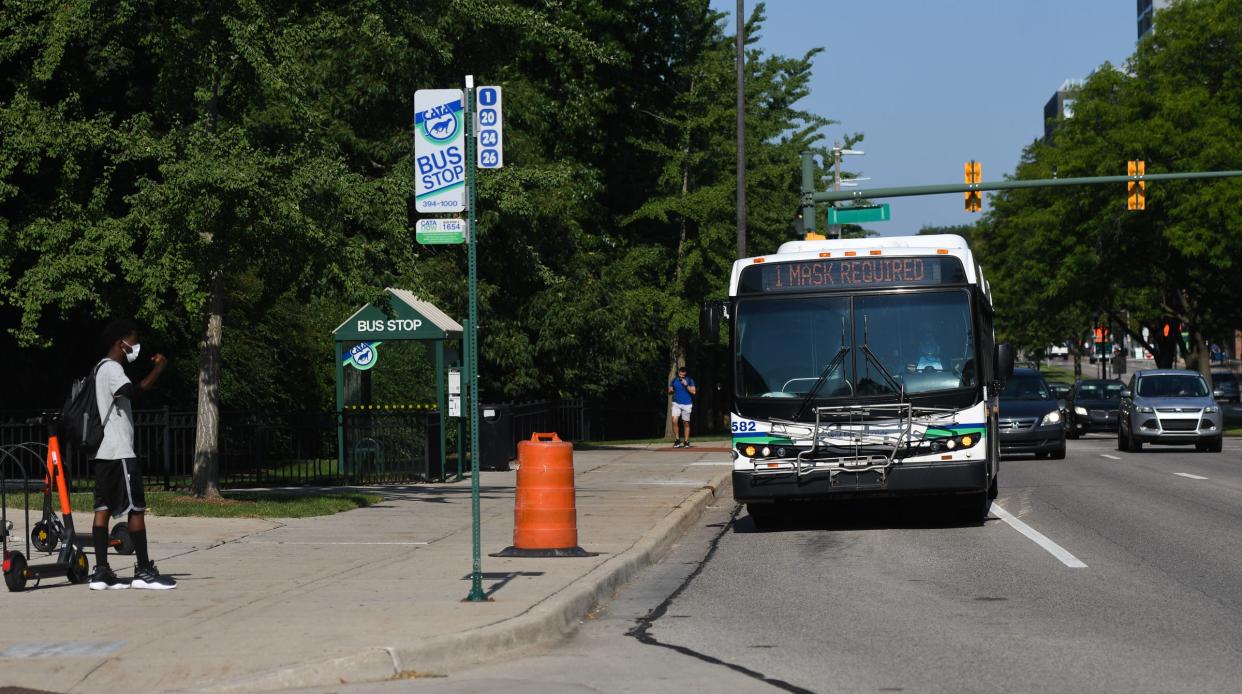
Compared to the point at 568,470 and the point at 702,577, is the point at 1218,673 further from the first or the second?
the point at 568,470

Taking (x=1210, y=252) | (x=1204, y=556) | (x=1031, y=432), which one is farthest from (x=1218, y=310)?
(x=1204, y=556)

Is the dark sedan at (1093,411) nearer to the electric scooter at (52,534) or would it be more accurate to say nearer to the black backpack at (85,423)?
the electric scooter at (52,534)

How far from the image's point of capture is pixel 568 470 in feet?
41.6

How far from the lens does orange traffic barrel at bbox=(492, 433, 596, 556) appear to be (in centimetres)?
1258

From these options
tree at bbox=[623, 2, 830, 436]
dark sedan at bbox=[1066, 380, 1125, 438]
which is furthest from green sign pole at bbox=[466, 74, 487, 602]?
dark sedan at bbox=[1066, 380, 1125, 438]

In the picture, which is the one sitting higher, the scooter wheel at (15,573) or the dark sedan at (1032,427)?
the dark sedan at (1032,427)

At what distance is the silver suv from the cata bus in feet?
57.6

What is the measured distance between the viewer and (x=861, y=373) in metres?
15.8

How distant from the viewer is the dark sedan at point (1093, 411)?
43.8m

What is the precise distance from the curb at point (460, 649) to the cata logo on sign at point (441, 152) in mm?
2761

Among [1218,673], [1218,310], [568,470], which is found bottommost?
[1218,673]

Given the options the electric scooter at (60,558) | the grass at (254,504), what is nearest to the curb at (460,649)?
the electric scooter at (60,558)

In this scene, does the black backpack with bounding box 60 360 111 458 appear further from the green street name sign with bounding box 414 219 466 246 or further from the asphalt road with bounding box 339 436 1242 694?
the asphalt road with bounding box 339 436 1242 694

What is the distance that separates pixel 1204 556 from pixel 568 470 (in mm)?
5564
